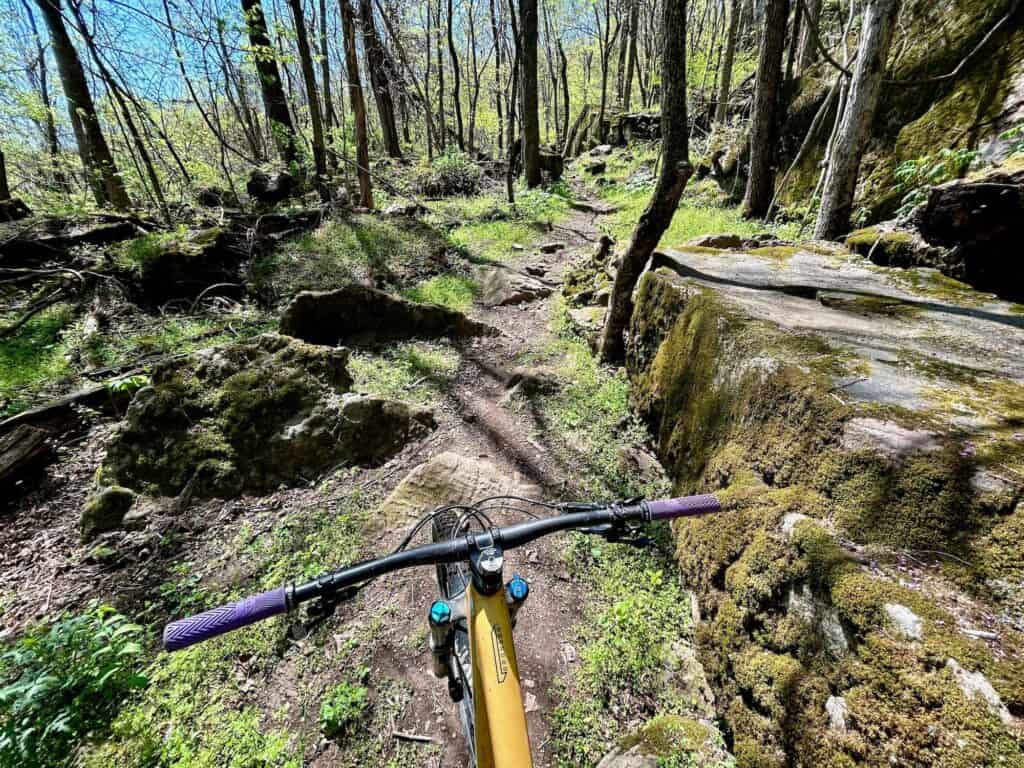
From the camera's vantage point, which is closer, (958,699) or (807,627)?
(958,699)

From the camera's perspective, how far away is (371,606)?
289 centimetres

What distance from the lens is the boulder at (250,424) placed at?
3.67 metres

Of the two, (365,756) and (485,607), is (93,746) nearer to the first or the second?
(365,756)

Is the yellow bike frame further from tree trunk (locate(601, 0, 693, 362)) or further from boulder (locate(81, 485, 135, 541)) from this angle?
tree trunk (locate(601, 0, 693, 362))

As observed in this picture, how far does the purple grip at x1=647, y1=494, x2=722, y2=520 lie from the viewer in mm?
1584

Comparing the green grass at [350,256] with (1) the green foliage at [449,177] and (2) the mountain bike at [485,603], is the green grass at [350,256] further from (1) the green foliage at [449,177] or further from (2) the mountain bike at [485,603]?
(2) the mountain bike at [485,603]

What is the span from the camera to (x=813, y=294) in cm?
350

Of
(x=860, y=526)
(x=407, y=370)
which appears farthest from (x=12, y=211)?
(x=860, y=526)

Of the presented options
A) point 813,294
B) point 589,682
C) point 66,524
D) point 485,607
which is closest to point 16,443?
point 66,524

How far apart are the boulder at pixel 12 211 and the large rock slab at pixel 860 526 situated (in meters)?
12.9

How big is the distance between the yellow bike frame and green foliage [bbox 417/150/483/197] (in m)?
15.0

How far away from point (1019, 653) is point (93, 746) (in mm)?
3908

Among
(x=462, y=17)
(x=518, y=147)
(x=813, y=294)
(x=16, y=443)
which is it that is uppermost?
(x=462, y=17)

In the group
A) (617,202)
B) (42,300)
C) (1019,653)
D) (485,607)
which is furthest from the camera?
(617,202)
